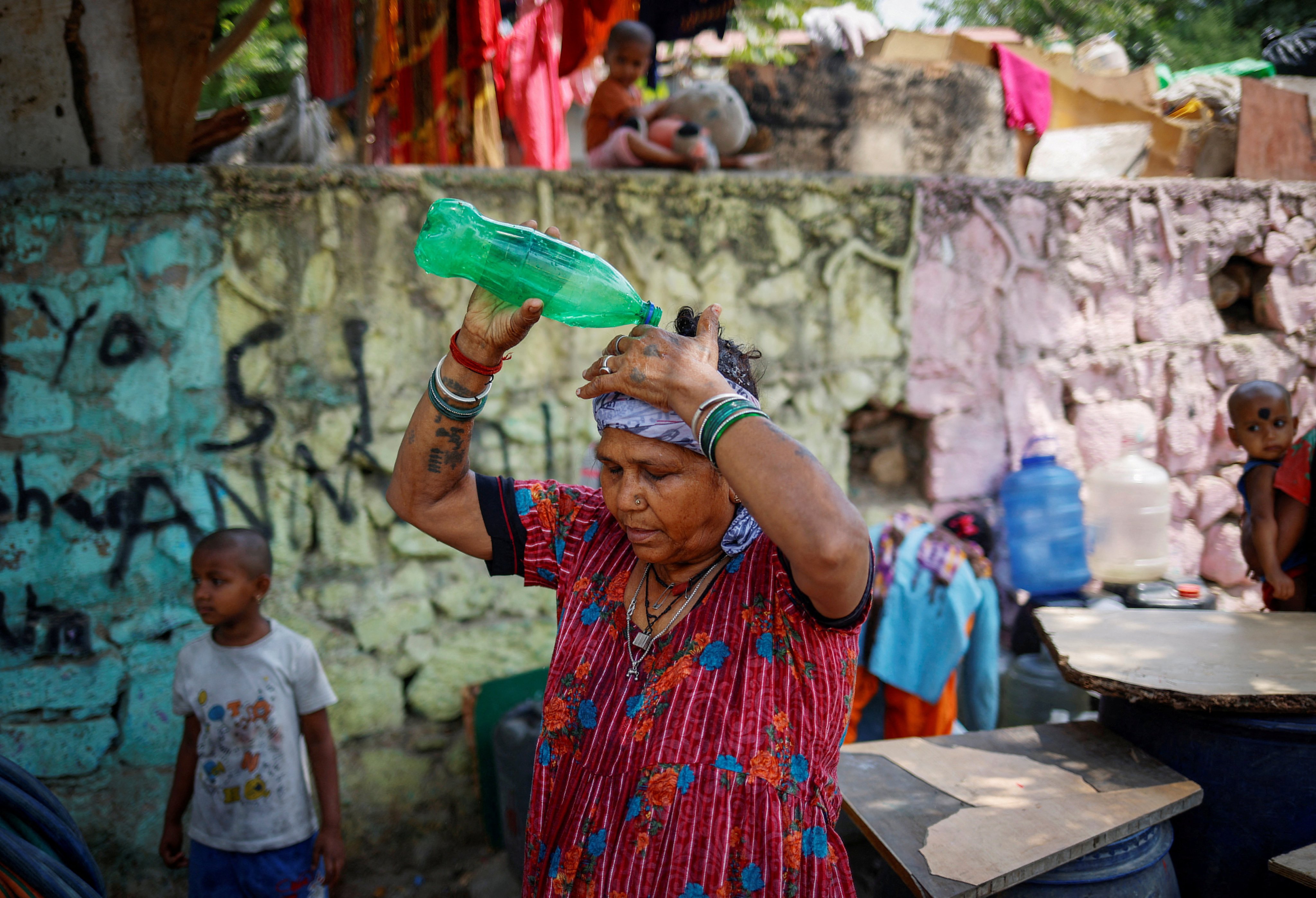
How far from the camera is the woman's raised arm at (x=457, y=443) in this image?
1432 mm

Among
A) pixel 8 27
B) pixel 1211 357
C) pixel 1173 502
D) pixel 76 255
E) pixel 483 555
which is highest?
pixel 8 27

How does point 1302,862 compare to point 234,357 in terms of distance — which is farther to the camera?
point 234,357

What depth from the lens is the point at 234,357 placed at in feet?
9.89

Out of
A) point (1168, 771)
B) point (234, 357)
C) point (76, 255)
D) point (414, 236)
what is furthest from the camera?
point (414, 236)

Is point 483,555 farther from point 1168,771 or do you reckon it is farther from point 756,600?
point 1168,771

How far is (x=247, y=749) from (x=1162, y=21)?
50.9ft

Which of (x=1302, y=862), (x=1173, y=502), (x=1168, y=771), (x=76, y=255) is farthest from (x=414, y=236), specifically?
(x=1173, y=502)

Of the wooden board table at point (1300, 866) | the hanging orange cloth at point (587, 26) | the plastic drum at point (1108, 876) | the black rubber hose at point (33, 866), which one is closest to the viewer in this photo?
the black rubber hose at point (33, 866)

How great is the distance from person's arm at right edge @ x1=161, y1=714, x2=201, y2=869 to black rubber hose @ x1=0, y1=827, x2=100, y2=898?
4.69 feet

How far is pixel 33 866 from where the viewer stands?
1032 millimetres

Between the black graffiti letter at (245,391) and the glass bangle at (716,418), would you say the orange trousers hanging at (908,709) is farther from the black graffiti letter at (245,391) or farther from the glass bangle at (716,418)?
the black graffiti letter at (245,391)

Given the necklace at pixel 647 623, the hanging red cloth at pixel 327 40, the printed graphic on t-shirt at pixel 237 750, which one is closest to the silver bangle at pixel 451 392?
the necklace at pixel 647 623

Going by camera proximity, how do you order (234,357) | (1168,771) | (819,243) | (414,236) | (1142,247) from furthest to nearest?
(1142,247)
(819,243)
(414,236)
(234,357)
(1168,771)

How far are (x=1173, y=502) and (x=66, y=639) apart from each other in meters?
5.40
